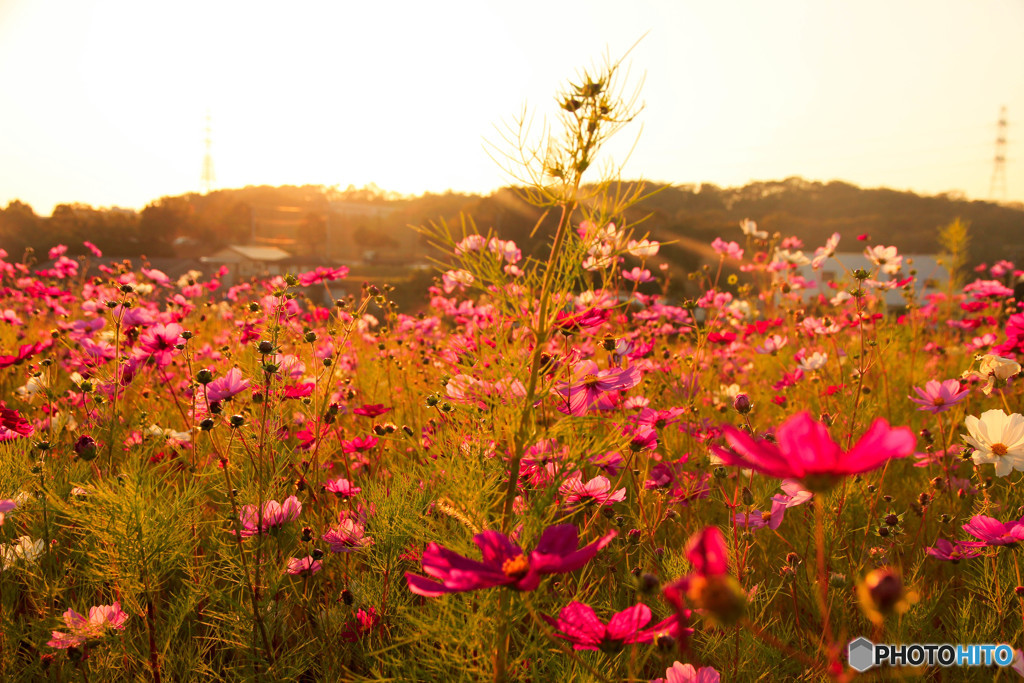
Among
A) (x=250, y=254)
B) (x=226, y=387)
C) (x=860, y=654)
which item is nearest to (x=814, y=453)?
(x=860, y=654)

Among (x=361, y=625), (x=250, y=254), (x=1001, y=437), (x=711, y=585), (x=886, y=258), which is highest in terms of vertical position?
(x=886, y=258)

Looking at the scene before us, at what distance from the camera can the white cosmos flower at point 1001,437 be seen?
41.8 inches

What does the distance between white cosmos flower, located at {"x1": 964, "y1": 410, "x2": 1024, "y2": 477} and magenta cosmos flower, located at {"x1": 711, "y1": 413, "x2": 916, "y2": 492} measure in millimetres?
936

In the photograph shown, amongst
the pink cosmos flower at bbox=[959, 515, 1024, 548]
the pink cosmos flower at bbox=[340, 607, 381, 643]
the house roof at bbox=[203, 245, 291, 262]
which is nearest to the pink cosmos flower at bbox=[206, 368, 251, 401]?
the pink cosmos flower at bbox=[340, 607, 381, 643]

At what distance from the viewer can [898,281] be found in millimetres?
2205

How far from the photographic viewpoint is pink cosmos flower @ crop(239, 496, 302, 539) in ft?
3.40

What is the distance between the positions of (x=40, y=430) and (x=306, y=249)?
4363 cm

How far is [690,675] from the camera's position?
75cm

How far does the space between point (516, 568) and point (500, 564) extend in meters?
0.03

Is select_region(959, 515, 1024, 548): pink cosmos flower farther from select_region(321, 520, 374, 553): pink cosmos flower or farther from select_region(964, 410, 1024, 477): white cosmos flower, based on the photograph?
select_region(321, 520, 374, 553): pink cosmos flower

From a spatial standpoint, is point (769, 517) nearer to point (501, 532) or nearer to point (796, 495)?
point (796, 495)

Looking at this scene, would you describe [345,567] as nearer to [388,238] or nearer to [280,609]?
[280,609]

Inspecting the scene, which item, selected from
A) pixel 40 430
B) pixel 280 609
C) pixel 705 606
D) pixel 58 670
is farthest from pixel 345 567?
pixel 705 606

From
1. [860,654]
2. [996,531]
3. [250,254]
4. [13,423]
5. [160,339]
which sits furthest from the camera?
[250,254]
